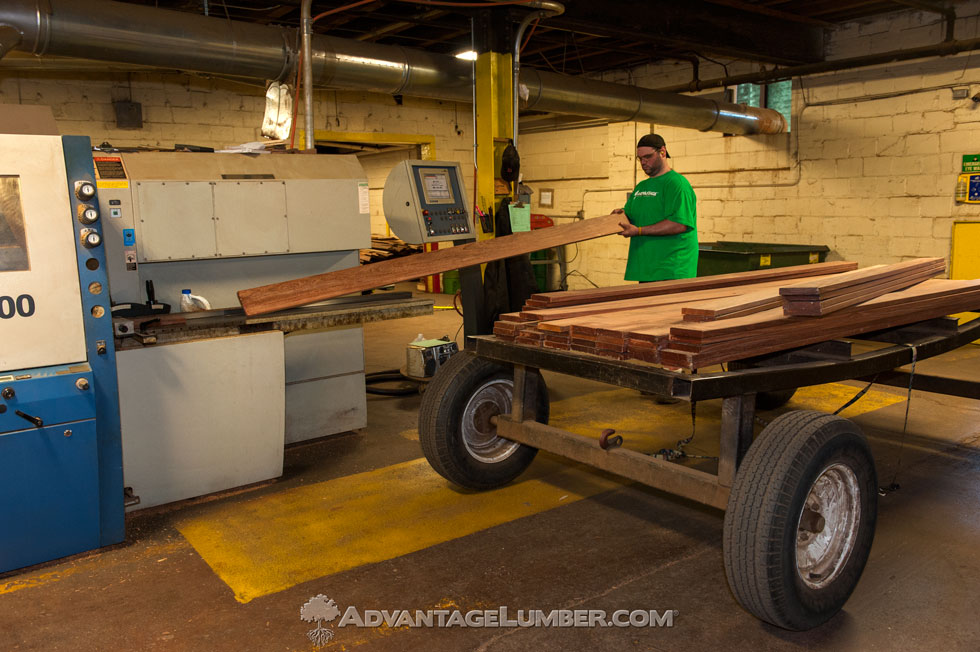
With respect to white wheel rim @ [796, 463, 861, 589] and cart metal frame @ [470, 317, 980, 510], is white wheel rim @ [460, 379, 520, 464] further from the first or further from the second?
white wheel rim @ [796, 463, 861, 589]

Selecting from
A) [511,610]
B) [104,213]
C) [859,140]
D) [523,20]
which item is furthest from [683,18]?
[511,610]

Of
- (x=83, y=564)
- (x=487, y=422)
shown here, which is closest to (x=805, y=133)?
(x=487, y=422)

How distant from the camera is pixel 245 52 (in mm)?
4766

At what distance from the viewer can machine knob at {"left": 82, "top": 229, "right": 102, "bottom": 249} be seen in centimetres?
262

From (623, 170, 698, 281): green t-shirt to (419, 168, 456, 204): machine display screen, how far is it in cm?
112

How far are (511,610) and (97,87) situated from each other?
730 cm

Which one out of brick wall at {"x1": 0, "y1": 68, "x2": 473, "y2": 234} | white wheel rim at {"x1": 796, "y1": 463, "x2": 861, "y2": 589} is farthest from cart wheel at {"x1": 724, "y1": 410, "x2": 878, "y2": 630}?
brick wall at {"x1": 0, "y1": 68, "x2": 473, "y2": 234}

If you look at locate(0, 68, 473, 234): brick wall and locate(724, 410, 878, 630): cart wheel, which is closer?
locate(724, 410, 878, 630): cart wheel

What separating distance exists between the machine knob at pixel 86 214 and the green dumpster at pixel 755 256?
6256 millimetres

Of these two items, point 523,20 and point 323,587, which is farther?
point 523,20

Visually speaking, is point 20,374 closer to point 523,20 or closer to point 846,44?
point 523,20

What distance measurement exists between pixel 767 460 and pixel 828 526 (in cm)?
44

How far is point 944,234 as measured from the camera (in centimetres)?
677

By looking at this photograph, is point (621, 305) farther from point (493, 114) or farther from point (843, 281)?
point (493, 114)
